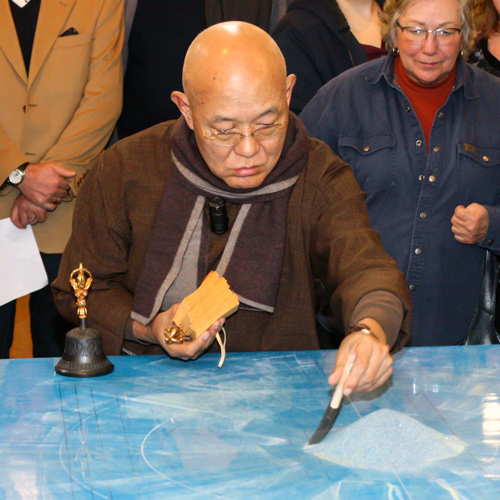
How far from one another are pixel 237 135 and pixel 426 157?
3.21 feet

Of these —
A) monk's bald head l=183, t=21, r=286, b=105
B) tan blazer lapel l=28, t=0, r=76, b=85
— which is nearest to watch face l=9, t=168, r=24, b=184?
Result: tan blazer lapel l=28, t=0, r=76, b=85

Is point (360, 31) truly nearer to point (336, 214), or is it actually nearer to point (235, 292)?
point (336, 214)

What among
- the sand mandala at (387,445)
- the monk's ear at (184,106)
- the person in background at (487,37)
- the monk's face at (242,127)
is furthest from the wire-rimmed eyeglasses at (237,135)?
the person in background at (487,37)

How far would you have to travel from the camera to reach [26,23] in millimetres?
2980

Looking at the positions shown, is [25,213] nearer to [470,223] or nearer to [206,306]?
[206,306]

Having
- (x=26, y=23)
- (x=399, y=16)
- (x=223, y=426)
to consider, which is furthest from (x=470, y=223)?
(x=26, y=23)

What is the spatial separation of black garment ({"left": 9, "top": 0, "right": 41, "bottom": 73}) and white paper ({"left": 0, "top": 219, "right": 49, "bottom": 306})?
0.64 metres

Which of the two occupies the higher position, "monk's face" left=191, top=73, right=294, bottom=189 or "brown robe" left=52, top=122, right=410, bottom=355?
"monk's face" left=191, top=73, right=294, bottom=189

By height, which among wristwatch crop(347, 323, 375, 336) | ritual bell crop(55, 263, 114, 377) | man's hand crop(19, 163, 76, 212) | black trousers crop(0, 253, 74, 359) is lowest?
black trousers crop(0, 253, 74, 359)

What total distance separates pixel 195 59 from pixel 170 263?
0.54 meters

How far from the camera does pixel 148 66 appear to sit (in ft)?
10.7

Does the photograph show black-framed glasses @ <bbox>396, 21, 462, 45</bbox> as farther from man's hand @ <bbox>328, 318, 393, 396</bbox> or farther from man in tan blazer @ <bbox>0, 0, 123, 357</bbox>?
man's hand @ <bbox>328, 318, 393, 396</bbox>

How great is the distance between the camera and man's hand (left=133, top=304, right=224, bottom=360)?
203 centimetres

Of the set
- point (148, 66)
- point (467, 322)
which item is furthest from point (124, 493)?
point (148, 66)
